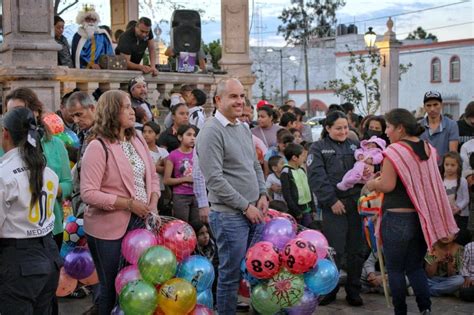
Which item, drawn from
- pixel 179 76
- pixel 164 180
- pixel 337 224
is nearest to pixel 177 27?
pixel 179 76

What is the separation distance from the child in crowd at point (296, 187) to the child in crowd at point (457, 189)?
1.58 meters

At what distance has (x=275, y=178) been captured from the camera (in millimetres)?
8273

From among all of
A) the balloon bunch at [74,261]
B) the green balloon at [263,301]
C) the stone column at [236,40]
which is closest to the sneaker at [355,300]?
the green balloon at [263,301]

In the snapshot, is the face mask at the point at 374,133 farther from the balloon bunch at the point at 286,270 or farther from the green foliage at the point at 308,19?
the green foliage at the point at 308,19

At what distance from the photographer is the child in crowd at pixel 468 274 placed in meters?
7.32

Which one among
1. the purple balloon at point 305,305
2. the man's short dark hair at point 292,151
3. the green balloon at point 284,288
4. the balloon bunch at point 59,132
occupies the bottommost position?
the purple balloon at point 305,305

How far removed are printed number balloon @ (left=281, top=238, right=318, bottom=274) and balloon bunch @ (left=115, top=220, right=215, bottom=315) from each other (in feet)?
2.22

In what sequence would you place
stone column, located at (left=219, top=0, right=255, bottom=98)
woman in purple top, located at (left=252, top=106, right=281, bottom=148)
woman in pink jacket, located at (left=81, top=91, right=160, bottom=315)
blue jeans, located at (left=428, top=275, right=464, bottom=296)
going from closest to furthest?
woman in pink jacket, located at (left=81, top=91, right=160, bottom=315) → blue jeans, located at (left=428, top=275, right=464, bottom=296) → woman in purple top, located at (left=252, top=106, right=281, bottom=148) → stone column, located at (left=219, top=0, right=255, bottom=98)

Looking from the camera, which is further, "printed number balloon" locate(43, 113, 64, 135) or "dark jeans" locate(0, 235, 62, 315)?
"printed number balloon" locate(43, 113, 64, 135)

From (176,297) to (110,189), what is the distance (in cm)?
95

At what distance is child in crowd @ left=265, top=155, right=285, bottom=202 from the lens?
8211mm

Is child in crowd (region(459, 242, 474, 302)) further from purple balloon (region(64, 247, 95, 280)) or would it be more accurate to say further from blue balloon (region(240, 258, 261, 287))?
purple balloon (region(64, 247, 95, 280))

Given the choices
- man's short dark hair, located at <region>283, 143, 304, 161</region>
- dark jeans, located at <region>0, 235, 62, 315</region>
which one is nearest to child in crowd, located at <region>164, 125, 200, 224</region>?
man's short dark hair, located at <region>283, 143, 304, 161</region>

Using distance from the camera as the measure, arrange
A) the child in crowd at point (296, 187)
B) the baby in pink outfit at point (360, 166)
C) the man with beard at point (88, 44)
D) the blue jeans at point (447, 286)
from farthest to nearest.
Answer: the man with beard at point (88, 44) → the child in crowd at point (296, 187) → the blue jeans at point (447, 286) → the baby in pink outfit at point (360, 166)
